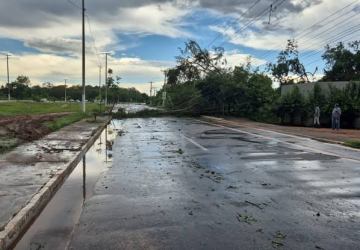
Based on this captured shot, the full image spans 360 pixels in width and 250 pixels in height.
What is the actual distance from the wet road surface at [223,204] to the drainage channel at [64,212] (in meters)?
0.15

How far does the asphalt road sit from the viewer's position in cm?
634

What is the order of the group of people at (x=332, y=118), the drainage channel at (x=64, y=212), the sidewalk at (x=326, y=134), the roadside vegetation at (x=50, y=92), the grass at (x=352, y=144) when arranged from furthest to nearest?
1. the roadside vegetation at (x=50, y=92)
2. the group of people at (x=332, y=118)
3. the sidewalk at (x=326, y=134)
4. the grass at (x=352, y=144)
5. the drainage channel at (x=64, y=212)

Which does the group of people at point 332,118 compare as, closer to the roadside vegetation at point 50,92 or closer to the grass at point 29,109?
the grass at point 29,109

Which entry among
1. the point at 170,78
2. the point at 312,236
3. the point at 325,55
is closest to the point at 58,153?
the point at 312,236

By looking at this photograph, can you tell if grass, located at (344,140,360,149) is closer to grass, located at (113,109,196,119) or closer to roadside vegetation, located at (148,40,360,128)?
roadside vegetation, located at (148,40,360,128)

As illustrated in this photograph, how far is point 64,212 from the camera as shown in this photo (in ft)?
27.1

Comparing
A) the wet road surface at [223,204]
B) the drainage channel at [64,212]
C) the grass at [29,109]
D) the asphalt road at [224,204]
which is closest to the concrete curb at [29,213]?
the drainage channel at [64,212]

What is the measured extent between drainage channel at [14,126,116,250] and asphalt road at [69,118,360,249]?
0.77 ft

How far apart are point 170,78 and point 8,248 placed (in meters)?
56.4

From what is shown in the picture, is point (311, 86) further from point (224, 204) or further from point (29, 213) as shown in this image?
point (29, 213)

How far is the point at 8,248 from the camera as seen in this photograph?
6.23m

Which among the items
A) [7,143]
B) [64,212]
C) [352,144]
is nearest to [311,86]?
[352,144]

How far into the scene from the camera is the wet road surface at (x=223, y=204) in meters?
6.34

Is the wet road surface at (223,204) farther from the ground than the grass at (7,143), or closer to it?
farther from the ground
